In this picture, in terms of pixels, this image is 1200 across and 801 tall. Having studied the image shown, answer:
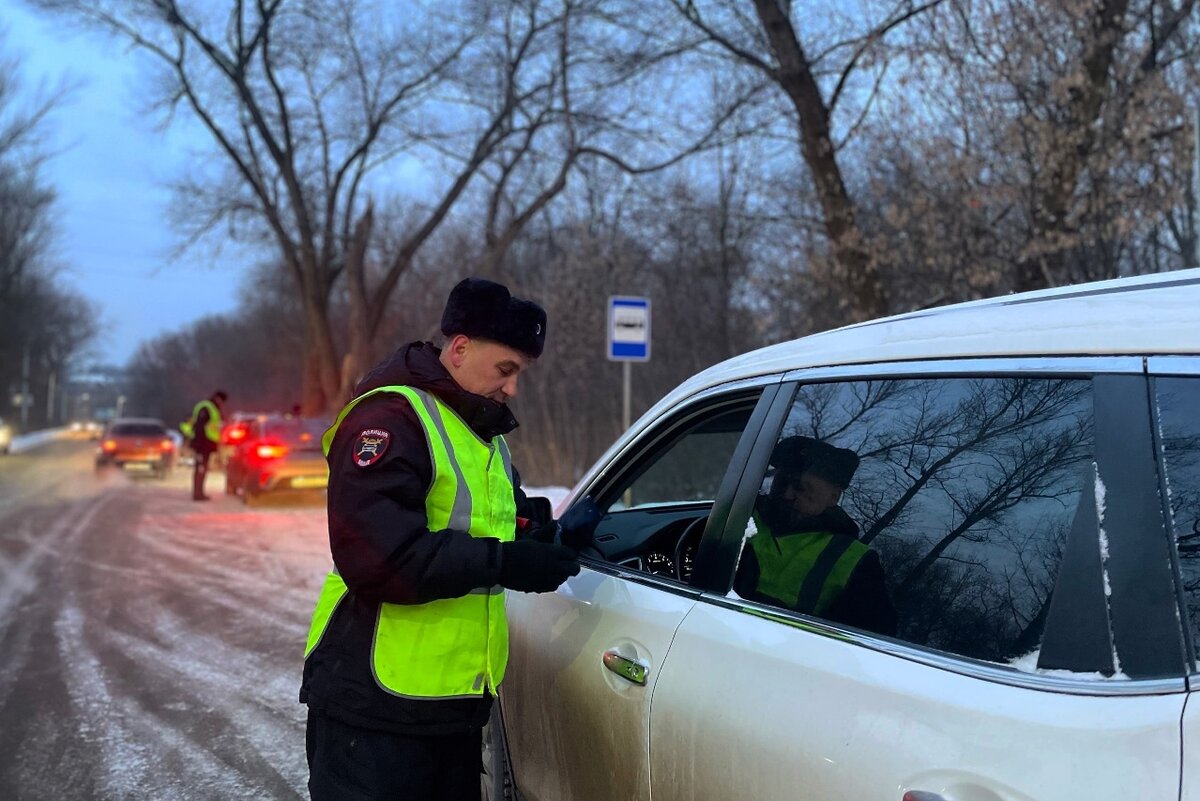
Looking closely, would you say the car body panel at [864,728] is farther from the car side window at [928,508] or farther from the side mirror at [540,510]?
the side mirror at [540,510]

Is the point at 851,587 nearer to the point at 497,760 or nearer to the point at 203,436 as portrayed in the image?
the point at 497,760

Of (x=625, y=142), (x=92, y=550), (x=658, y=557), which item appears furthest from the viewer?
(x=625, y=142)

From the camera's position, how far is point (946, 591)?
5.04 ft

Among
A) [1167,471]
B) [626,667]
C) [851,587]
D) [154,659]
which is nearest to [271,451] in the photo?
[154,659]

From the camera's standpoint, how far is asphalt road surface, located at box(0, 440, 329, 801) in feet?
13.3

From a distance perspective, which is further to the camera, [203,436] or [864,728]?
[203,436]

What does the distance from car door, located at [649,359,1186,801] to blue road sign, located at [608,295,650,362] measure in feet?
26.2

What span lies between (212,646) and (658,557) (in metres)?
4.39

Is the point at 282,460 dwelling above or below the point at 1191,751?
below

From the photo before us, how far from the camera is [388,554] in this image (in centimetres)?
192

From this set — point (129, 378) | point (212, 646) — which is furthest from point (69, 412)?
point (212, 646)

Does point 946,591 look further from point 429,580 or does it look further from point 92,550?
point 92,550

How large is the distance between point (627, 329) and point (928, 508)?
837 centimetres

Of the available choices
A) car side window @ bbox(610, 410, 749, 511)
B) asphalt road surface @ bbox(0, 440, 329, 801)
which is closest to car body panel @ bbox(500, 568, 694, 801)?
asphalt road surface @ bbox(0, 440, 329, 801)
